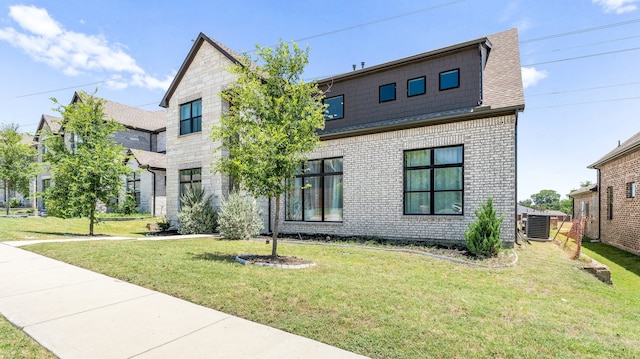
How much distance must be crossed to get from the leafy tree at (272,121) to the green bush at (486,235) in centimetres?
522

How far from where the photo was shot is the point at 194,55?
1752 centimetres

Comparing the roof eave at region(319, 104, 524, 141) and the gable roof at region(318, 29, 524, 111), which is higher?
the gable roof at region(318, 29, 524, 111)

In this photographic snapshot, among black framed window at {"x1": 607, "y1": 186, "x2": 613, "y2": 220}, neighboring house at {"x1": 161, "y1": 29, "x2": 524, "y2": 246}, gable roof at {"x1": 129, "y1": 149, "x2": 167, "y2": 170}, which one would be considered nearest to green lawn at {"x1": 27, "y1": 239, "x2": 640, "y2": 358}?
neighboring house at {"x1": 161, "y1": 29, "x2": 524, "y2": 246}

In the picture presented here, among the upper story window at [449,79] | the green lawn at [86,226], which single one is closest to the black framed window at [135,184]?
the green lawn at [86,226]

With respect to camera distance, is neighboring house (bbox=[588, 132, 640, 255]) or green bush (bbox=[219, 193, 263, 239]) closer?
green bush (bbox=[219, 193, 263, 239])

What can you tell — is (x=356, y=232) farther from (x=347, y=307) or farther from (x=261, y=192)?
(x=347, y=307)

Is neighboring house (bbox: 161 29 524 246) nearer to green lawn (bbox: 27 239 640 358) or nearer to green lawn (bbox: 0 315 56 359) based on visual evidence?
green lawn (bbox: 27 239 640 358)

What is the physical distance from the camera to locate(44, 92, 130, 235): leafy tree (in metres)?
13.8

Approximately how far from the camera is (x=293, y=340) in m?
3.76

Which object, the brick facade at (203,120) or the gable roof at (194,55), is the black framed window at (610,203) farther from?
the gable roof at (194,55)

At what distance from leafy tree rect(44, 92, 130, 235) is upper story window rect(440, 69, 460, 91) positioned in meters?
13.9

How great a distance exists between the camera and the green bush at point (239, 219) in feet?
43.8

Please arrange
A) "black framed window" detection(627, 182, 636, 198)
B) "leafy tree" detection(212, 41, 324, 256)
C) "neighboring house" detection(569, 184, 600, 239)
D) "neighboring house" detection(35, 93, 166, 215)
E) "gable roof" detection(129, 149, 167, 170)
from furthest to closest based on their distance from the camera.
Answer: "neighboring house" detection(35, 93, 166, 215), "gable roof" detection(129, 149, 167, 170), "neighboring house" detection(569, 184, 600, 239), "black framed window" detection(627, 182, 636, 198), "leafy tree" detection(212, 41, 324, 256)

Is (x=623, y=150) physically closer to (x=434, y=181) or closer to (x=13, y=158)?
(x=434, y=181)
